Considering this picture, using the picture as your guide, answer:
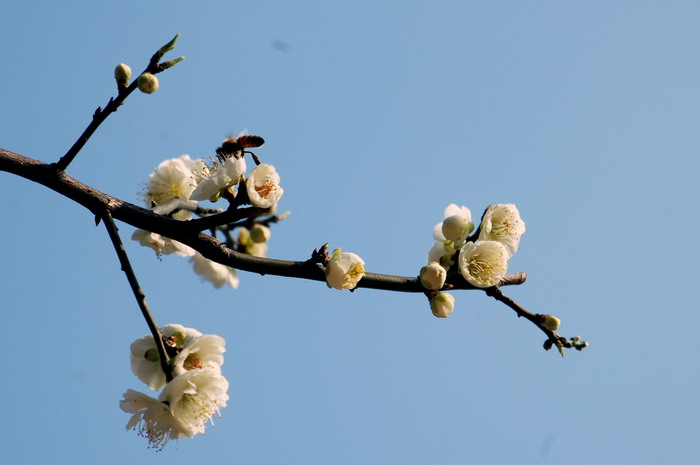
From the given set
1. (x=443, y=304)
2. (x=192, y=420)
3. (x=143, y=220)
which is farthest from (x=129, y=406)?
(x=443, y=304)

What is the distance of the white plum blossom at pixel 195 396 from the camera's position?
199cm

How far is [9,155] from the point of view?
74.1 inches

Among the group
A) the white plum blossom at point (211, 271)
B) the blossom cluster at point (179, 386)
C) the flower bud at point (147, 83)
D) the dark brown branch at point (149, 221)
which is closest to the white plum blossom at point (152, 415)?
the blossom cluster at point (179, 386)

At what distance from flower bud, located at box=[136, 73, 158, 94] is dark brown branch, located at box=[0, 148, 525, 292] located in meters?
0.35

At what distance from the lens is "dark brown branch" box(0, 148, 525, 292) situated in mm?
1867

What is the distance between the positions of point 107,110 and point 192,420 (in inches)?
38.2

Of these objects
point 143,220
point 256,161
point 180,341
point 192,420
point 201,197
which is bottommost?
point 192,420

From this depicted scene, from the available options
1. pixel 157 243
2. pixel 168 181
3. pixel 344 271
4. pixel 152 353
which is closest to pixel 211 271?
pixel 168 181

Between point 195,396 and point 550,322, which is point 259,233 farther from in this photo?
point 550,322

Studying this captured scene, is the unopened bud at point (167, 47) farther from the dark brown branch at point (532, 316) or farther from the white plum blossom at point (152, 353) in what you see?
the dark brown branch at point (532, 316)

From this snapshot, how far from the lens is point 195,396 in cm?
206

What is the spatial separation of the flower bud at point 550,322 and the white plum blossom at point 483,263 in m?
0.22

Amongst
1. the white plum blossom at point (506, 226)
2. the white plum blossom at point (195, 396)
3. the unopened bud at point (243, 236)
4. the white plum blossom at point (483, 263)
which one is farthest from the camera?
the unopened bud at point (243, 236)

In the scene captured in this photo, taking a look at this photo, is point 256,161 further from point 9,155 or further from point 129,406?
point 129,406
